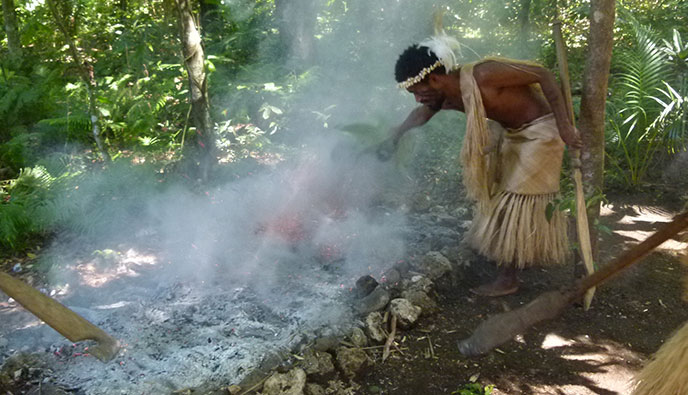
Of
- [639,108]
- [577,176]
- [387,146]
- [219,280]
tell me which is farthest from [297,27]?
[577,176]

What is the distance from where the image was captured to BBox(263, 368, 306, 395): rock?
6.95 feet

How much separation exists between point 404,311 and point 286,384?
2.82 ft

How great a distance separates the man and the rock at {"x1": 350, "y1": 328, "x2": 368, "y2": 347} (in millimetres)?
965

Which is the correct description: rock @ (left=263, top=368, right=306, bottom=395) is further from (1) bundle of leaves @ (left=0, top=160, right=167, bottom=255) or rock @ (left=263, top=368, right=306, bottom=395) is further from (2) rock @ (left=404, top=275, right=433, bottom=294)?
(1) bundle of leaves @ (left=0, top=160, right=167, bottom=255)

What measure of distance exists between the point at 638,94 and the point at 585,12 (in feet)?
4.55

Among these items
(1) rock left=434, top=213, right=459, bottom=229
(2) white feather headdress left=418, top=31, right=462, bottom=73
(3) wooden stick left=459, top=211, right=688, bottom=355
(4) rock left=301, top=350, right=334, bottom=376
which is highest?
(2) white feather headdress left=418, top=31, right=462, bottom=73

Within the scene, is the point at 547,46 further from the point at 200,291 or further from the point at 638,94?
the point at 200,291

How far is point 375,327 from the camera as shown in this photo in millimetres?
2602

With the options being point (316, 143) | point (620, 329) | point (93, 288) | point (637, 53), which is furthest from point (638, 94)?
point (93, 288)

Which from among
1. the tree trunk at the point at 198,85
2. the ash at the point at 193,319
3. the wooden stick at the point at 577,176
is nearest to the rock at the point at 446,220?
the ash at the point at 193,319

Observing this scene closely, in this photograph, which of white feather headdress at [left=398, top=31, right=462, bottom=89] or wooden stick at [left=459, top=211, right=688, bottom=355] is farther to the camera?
white feather headdress at [left=398, top=31, right=462, bottom=89]

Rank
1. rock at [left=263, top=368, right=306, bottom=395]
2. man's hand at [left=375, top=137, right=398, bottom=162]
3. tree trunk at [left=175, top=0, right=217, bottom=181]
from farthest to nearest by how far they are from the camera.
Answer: tree trunk at [left=175, top=0, right=217, bottom=181]
man's hand at [left=375, top=137, right=398, bottom=162]
rock at [left=263, top=368, right=306, bottom=395]

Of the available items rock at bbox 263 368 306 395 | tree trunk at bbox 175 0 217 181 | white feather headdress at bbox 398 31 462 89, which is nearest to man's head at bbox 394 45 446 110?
white feather headdress at bbox 398 31 462 89

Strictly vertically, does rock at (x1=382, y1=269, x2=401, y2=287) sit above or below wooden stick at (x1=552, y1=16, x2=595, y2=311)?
below
